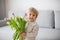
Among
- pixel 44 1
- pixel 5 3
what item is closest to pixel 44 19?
pixel 44 1

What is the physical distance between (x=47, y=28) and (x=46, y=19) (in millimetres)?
214

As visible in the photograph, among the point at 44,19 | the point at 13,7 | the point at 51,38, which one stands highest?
the point at 13,7

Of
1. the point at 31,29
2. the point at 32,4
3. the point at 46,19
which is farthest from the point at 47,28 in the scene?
the point at 31,29

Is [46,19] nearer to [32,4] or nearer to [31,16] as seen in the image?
[32,4]

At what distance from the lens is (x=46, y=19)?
9.10 feet

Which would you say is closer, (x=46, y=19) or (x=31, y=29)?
(x=31, y=29)

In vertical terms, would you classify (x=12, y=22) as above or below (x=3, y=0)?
below

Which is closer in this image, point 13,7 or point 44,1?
point 44,1

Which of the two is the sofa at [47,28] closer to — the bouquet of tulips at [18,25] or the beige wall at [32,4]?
the beige wall at [32,4]

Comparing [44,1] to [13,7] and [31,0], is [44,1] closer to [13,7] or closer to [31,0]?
[31,0]

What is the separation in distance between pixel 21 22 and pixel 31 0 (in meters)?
1.58

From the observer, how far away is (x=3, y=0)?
11.1ft

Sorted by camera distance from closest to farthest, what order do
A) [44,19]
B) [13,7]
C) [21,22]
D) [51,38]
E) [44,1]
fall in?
[21,22] < [51,38] < [44,19] < [44,1] < [13,7]

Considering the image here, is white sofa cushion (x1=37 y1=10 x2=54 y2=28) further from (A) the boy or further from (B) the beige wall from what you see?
(A) the boy
